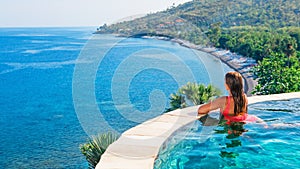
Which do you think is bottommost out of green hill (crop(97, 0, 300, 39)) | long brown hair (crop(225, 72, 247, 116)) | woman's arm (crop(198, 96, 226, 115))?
woman's arm (crop(198, 96, 226, 115))

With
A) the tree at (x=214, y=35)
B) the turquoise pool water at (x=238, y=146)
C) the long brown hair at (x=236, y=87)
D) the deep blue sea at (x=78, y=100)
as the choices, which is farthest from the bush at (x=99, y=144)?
the tree at (x=214, y=35)

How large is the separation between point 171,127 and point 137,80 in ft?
103

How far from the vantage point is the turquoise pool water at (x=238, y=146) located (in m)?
3.84

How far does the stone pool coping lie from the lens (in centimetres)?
337

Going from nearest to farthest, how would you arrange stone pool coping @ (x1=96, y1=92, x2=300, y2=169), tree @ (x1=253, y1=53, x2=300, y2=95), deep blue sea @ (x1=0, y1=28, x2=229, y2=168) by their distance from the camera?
stone pool coping @ (x1=96, y1=92, x2=300, y2=169) < tree @ (x1=253, y1=53, x2=300, y2=95) < deep blue sea @ (x1=0, y1=28, x2=229, y2=168)

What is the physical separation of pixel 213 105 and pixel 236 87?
571mm

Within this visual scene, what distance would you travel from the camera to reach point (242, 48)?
47.4m

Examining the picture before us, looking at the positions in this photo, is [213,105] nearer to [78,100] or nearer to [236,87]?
[236,87]

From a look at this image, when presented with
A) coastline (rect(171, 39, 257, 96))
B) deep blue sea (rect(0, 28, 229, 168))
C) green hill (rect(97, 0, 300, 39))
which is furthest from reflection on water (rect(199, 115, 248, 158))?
green hill (rect(97, 0, 300, 39))

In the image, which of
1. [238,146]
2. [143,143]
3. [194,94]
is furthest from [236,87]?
[194,94]

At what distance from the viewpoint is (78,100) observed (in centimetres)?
2052

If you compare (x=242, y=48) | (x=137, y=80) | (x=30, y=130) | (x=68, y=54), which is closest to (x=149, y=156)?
(x=30, y=130)

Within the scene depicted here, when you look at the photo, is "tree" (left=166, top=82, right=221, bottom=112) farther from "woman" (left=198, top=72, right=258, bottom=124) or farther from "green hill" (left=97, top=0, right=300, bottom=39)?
"green hill" (left=97, top=0, right=300, bottom=39)

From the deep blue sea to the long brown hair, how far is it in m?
3.19
